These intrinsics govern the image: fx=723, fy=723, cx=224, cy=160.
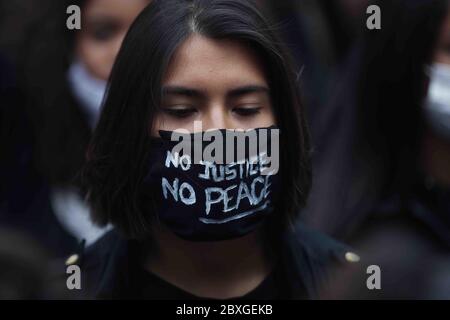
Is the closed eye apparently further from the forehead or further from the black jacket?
the black jacket

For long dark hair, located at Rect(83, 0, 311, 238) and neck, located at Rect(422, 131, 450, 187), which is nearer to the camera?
long dark hair, located at Rect(83, 0, 311, 238)

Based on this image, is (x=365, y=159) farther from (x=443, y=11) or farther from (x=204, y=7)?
(x=204, y=7)

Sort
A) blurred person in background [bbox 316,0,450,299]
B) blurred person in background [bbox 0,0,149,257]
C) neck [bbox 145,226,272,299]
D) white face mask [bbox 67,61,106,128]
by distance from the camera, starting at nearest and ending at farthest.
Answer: neck [bbox 145,226,272,299]
blurred person in background [bbox 316,0,450,299]
blurred person in background [bbox 0,0,149,257]
white face mask [bbox 67,61,106,128]

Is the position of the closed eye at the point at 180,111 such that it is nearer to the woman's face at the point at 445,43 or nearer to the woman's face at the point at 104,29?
the woman's face at the point at 104,29

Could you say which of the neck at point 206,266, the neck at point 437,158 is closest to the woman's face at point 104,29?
the neck at point 206,266

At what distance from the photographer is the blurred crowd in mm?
3191

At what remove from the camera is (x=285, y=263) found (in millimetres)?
2545

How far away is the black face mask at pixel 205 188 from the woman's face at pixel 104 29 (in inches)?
45.3

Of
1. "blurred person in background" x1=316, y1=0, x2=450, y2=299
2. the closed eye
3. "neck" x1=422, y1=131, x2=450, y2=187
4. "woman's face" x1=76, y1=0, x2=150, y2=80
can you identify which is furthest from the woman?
"woman's face" x1=76, y1=0, x2=150, y2=80

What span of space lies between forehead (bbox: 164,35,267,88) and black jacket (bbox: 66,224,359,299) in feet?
2.12

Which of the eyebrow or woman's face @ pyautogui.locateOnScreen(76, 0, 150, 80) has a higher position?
woman's face @ pyautogui.locateOnScreen(76, 0, 150, 80)

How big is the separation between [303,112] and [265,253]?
1.70 ft

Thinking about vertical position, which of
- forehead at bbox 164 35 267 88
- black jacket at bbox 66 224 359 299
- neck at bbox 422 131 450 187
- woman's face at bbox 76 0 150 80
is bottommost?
black jacket at bbox 66 224 359 299

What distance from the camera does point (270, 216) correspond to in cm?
255
